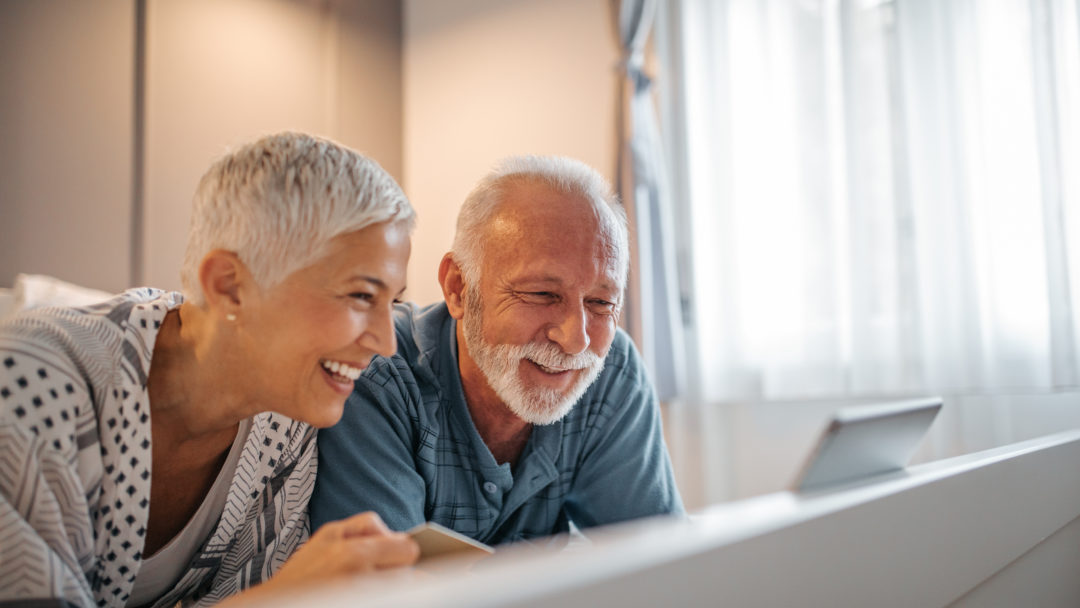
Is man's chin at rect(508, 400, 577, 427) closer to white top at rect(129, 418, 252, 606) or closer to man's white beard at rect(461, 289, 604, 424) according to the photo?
man's white beard at rect(461, 289, 604, 424)

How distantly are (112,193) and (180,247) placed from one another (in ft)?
0.97

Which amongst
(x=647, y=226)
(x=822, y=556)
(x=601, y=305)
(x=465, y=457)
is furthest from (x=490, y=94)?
(x=822, y=556)

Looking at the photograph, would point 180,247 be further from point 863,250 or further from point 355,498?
point 863,250

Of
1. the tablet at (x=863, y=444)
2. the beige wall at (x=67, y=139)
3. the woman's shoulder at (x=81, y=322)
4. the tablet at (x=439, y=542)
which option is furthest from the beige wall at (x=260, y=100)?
the tablet at (x=863, y=444)

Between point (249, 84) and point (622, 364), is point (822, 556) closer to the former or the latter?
point (622, 364)

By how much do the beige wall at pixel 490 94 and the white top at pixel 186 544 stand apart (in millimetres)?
2083

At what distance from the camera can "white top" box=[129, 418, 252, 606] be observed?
981mm

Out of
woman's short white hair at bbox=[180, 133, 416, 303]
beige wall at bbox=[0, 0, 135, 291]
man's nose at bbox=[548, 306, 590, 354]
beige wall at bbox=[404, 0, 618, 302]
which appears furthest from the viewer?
beige wall at bbox=[404, 0, 618, 302]

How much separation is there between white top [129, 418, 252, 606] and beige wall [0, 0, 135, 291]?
191 cm

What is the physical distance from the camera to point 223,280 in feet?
2.95

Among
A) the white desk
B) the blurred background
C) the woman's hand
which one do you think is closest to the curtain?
the blurred background

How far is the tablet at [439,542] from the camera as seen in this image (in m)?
0.78

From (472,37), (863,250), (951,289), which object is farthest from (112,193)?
(951,289)

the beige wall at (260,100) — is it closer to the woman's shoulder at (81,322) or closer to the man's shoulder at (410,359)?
the man's shoulder at (410,359)
